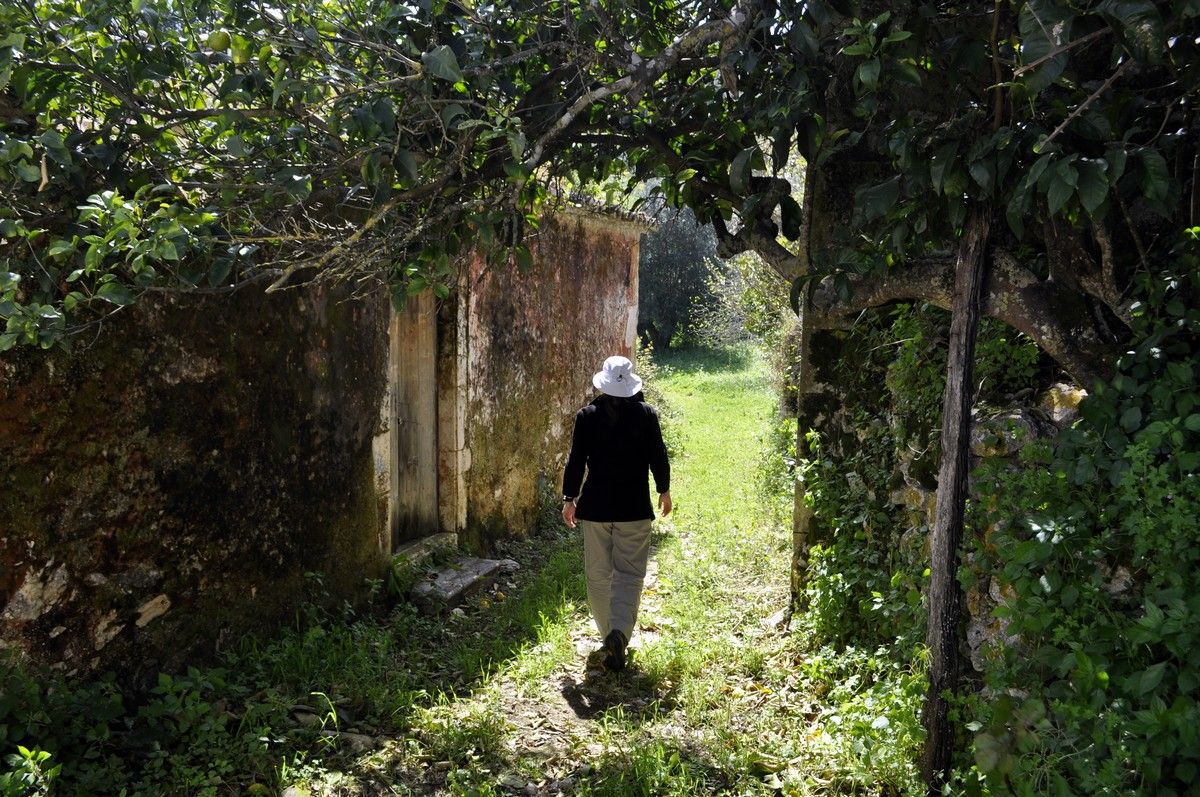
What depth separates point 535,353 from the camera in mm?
8422

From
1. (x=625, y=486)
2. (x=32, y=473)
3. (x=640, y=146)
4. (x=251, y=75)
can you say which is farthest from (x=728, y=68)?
(x=32, y=473)

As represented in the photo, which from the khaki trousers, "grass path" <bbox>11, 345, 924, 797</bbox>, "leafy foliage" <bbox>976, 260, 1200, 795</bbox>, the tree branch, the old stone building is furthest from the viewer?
the khaki trousers

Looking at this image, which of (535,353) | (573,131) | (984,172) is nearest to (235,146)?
(573,131)

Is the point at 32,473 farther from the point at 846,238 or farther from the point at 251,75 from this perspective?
the point at 846,238

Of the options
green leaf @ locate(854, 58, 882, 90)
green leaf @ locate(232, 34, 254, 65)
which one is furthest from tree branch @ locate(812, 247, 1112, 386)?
green leaf @ locate(232, 34, 254, 65)

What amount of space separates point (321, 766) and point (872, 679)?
2477 mm

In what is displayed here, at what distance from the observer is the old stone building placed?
364 centimetres

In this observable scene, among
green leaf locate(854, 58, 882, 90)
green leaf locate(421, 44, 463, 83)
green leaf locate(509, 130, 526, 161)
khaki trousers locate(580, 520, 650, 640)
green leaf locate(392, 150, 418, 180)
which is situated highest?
green leaf locate(421, 44, 463, 83)

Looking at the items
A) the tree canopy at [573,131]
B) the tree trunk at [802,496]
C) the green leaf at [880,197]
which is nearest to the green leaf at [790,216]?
the tree canopy at [573,131]

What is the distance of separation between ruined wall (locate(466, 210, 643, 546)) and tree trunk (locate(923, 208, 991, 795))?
13.2 ft

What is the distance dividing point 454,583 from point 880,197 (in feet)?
13.9

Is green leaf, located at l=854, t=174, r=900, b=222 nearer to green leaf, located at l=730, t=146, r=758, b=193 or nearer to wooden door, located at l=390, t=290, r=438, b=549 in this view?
green leaf, located at l=730, t=146, r=758, b=193

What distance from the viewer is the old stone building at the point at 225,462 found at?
3645 mm

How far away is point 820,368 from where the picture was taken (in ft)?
15.7
